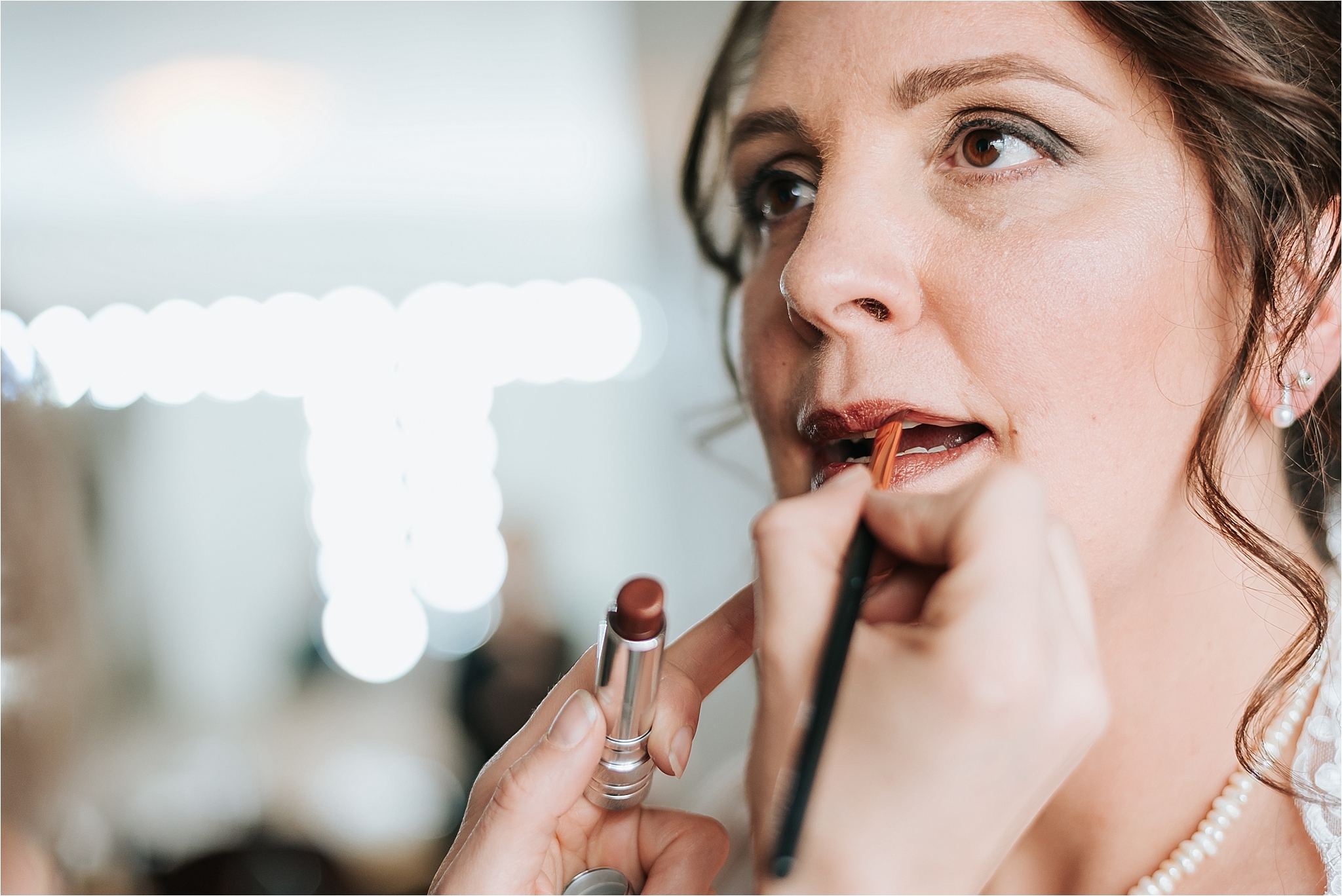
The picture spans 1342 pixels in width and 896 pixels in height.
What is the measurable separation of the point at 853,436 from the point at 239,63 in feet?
A: 8.47

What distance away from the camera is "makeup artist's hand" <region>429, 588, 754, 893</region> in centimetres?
51

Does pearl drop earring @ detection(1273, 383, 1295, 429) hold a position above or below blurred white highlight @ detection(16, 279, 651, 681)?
above

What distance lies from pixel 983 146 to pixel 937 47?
8 centimetres

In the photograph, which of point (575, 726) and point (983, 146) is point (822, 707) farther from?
point (983, 146)

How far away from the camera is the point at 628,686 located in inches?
19.2

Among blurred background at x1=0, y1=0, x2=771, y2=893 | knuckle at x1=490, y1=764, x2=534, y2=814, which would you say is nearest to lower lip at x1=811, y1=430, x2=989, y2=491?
knuckle at x1=490, y1=764, x2=534, y2=814

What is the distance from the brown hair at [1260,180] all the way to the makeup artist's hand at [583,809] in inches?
16.0

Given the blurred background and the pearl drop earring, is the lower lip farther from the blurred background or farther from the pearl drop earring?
the blurred background

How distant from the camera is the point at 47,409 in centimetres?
139

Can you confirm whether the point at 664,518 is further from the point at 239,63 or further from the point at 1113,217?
the point at 1113,217

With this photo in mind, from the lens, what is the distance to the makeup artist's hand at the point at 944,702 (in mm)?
338

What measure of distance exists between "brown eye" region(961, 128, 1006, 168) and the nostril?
143 mm

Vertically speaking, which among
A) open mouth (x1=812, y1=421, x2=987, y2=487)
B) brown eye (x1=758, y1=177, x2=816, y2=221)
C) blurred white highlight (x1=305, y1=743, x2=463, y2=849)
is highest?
brown eye (x1=758, y1=177, x2=816, y2=221)

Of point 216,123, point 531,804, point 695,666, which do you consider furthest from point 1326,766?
point 216,123
